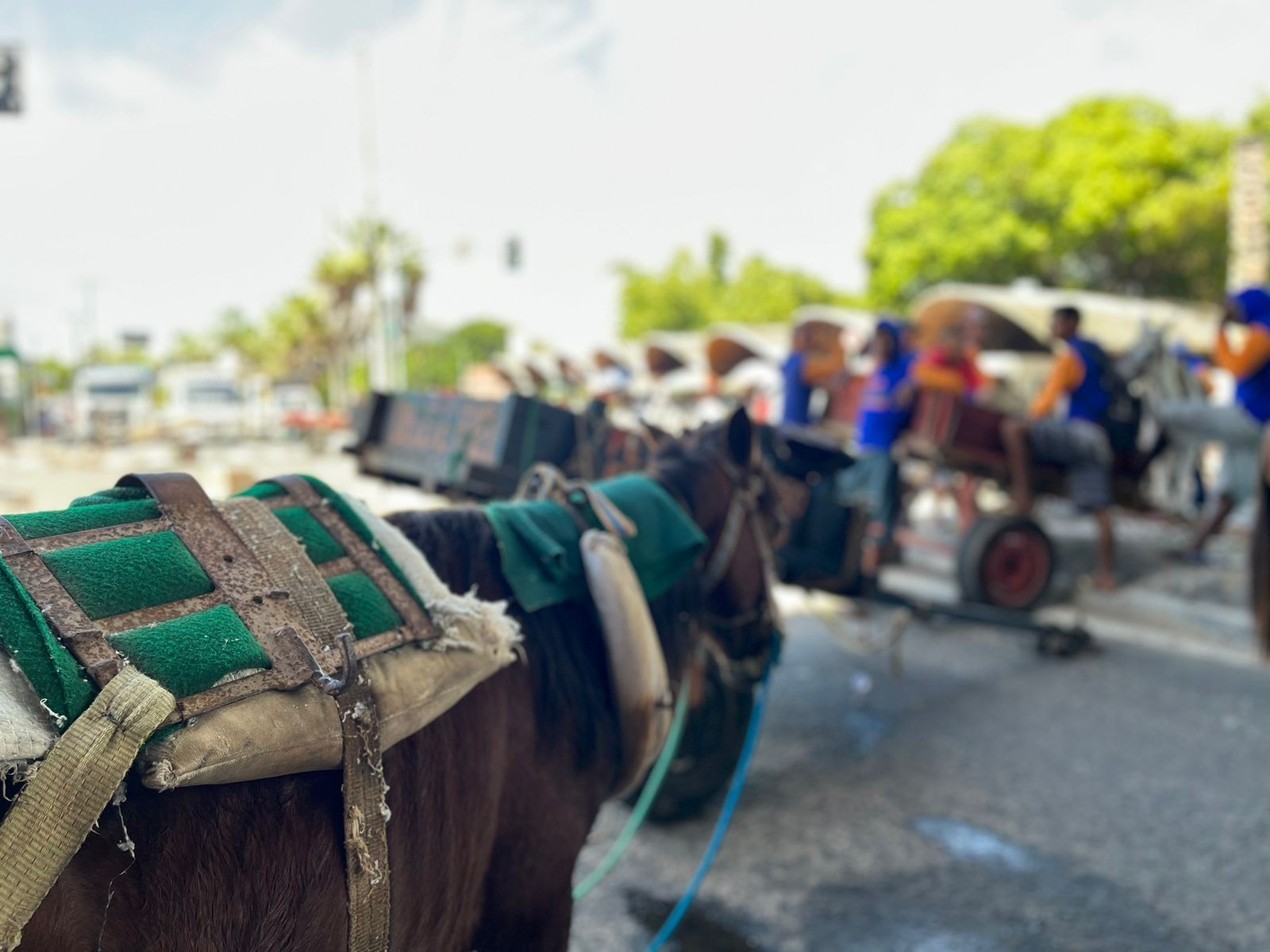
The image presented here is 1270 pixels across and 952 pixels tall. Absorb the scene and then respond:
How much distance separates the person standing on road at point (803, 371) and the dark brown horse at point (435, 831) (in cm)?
455

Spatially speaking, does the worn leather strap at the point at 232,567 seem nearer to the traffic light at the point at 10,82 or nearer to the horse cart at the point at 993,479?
the horse cart at the point at 993,479

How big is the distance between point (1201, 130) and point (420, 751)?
25.1 m

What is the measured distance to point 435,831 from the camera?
1.57 m

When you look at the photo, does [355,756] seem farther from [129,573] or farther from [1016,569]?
[1016,569]

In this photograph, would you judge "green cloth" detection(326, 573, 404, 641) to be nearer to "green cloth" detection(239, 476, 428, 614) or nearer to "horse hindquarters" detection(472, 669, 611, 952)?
"green cloth" detection(239, 476, 428, 614)

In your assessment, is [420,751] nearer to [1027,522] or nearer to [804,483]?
[804,483]

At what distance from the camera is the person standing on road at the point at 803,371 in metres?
6.84

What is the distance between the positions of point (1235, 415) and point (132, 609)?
7240 mm

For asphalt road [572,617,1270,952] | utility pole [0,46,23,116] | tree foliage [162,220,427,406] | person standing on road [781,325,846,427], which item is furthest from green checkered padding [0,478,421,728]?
tree foliage [162,220,427,406]

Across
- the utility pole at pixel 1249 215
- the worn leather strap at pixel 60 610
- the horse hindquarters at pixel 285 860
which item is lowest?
the horse hindquarters at pixel 285 860

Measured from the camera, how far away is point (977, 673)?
5.42 meters

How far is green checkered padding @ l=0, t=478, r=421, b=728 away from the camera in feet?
3.70

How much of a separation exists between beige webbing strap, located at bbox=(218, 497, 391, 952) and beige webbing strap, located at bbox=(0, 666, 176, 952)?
303 mm

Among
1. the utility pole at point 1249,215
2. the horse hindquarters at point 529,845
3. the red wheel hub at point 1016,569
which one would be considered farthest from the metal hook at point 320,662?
the utility pole at point 1249,215
